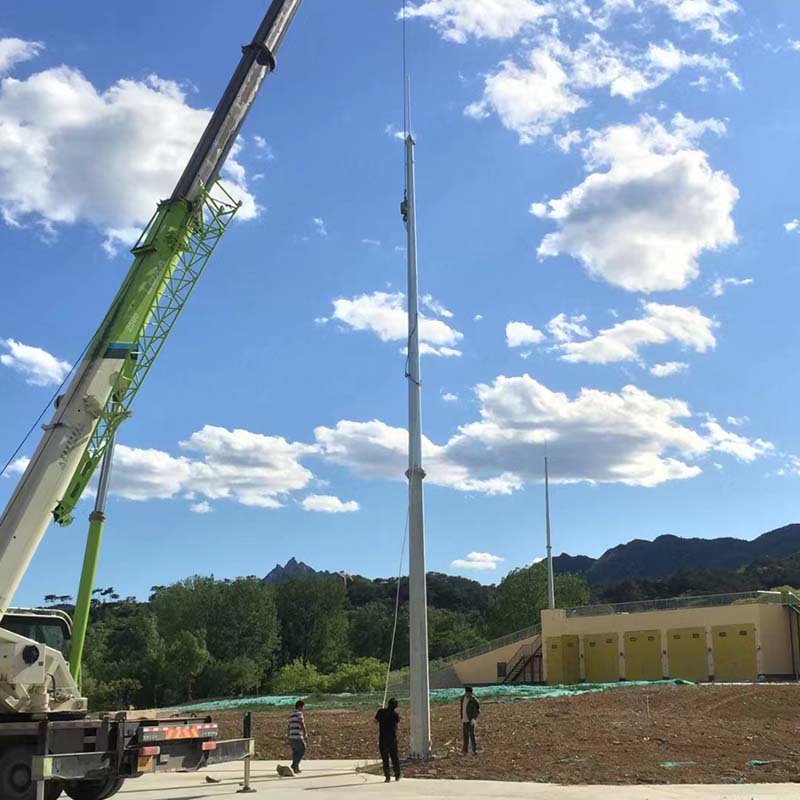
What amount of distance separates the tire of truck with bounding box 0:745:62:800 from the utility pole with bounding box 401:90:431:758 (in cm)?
759

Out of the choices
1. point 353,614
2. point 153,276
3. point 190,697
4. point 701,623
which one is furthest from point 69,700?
point 353,614

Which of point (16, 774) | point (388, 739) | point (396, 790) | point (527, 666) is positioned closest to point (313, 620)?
point (527, 666)

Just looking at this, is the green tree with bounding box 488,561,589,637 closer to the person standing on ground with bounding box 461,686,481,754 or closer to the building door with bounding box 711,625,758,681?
the building door with bounding box 711,625,758,681

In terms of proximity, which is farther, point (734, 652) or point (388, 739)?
point (734, 652)

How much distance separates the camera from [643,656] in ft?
165

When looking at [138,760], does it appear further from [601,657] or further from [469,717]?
[601,657]

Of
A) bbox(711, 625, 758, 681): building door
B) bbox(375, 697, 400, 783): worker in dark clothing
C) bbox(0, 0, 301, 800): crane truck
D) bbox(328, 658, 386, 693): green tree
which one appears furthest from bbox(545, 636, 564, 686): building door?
bbox(0, 0, 301, 800): crane truck

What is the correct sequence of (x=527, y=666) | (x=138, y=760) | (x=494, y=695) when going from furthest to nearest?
(x=527, y=666)
(x=494, y=695)
(x=138, y=760)

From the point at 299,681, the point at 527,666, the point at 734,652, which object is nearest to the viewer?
the point at 734,652

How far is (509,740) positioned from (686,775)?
5.17 m

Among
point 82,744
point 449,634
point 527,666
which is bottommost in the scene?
point 527,666

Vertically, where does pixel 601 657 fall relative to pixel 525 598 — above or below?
below

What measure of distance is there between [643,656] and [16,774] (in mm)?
43350

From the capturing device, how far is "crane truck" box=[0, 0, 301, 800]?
12391mm
